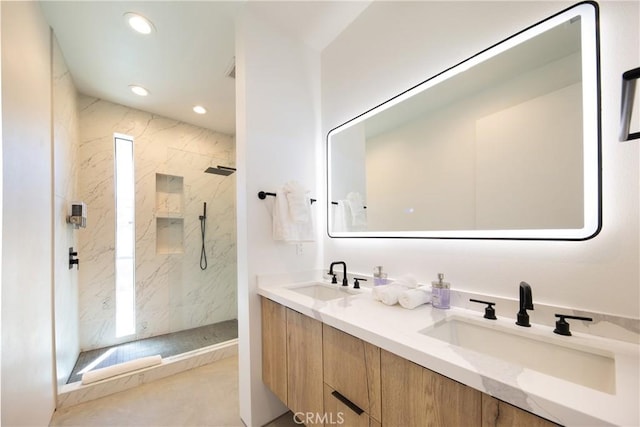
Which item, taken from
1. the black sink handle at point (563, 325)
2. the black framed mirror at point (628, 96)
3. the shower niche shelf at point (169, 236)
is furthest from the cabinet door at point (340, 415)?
the shower niche shelf at point (169, 236)

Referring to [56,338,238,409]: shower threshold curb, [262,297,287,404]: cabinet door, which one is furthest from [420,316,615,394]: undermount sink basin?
[56,338,238,409]: shower threshold curb

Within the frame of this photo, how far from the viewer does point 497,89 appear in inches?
42.9

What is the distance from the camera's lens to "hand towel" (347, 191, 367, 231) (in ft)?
5.50

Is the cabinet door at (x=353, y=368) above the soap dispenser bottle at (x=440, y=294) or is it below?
below

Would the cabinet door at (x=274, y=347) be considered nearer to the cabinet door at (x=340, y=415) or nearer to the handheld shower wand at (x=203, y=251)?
the cabinet door at (x=340, y=415)

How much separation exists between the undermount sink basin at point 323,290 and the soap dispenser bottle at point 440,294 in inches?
19.9

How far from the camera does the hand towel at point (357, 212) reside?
1677 mm

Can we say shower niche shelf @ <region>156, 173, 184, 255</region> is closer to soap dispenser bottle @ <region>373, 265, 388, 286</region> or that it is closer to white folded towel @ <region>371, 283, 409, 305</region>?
soap dispenser bottle @ <region>373, 265, 388, 286</region>

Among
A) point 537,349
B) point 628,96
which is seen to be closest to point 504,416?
point 537,349

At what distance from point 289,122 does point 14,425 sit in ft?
6.73

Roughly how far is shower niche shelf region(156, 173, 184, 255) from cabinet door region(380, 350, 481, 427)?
2946 millimetres

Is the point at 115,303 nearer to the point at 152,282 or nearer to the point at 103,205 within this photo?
the point at 152,282

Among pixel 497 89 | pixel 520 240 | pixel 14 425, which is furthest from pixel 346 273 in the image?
pixel 14 425

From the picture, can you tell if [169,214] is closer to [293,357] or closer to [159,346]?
[159,346]
